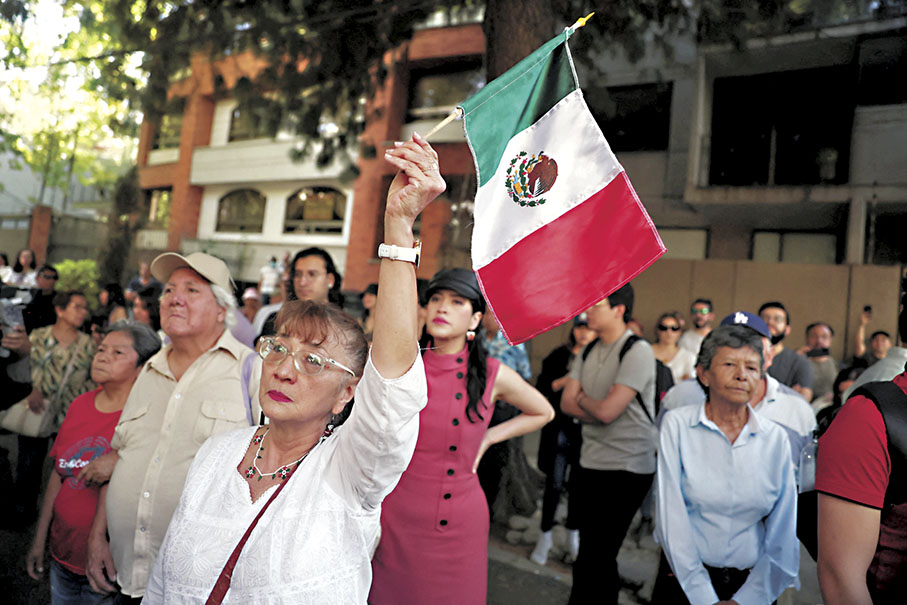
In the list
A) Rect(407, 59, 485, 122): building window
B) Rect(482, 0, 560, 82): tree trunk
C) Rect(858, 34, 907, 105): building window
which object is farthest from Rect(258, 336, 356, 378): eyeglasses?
Rect(407, 59, 485, 122): building window

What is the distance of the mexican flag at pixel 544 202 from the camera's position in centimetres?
205

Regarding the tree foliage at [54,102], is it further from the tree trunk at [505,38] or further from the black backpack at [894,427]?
the black backpack at [894,427]

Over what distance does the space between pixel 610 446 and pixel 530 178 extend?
2.31 m

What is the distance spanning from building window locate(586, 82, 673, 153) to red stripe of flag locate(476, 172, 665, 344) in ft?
39.2

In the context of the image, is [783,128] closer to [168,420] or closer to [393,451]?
[168,420]

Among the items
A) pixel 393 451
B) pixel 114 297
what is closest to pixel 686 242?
pixel 114 297

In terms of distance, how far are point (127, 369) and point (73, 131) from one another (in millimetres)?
7160

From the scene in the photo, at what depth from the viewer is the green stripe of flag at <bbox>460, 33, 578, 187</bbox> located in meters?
2.03

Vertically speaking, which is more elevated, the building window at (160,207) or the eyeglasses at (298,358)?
the building window at (160,207)

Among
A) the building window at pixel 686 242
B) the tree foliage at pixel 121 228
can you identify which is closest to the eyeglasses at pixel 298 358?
the tree foliage at pixel 121 228

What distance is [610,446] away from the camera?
3914 mm

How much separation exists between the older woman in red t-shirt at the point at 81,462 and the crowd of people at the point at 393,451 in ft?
0.03

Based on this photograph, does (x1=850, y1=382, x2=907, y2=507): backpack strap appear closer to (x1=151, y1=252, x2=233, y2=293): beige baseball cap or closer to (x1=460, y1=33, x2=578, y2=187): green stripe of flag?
(x1=460, y1=33, x2=578, y2=187): green stripe of flag

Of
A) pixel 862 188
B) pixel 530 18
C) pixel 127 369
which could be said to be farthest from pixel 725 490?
pixel 862 188
